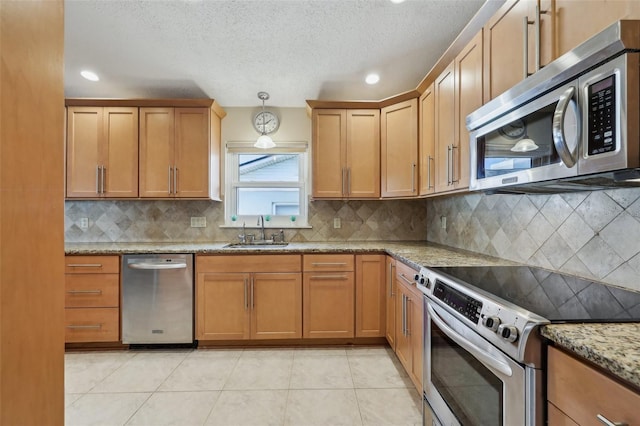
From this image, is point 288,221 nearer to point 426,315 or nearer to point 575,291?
point 426,315

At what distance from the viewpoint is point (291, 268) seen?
2.62 meters

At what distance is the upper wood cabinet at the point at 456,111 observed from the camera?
1.72 m

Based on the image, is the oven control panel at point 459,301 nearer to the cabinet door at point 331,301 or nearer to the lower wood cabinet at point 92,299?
the cabinet door at point 331,301

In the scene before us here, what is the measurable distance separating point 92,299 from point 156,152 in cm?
145

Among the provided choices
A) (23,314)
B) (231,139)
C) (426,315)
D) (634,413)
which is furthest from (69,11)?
(634,413)

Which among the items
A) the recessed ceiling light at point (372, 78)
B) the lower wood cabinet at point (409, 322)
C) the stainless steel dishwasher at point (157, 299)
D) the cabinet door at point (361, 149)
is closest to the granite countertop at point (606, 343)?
the lower wood cabinet at point (409, 322)

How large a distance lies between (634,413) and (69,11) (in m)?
3.06

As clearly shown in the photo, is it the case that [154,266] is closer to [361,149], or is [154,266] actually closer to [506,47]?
[361,149]

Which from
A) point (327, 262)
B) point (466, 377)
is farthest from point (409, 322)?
point (327, 262)

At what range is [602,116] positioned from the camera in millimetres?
828

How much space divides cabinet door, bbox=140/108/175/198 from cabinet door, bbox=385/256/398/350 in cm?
223

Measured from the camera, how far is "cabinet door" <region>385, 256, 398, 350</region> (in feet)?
7.77

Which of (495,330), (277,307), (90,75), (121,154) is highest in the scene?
(90,75)

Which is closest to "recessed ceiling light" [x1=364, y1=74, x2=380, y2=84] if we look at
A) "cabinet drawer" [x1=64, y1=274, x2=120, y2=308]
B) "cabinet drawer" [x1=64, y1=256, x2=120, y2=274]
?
"cabinet drawer" [x1=64, y1=256, x2=120, y2=274]
